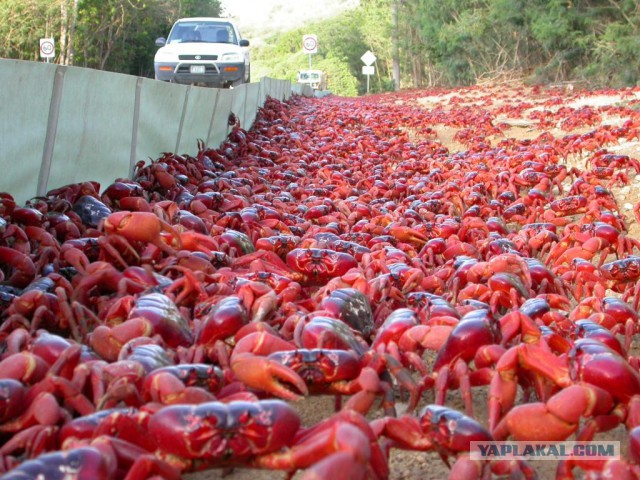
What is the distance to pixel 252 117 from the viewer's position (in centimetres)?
1719

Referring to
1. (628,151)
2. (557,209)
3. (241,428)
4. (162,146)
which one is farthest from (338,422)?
(628,151)

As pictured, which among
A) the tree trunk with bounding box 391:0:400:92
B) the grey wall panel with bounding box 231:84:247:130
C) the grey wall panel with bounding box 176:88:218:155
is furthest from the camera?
the tree trunk with bounding box 391:0:400:92

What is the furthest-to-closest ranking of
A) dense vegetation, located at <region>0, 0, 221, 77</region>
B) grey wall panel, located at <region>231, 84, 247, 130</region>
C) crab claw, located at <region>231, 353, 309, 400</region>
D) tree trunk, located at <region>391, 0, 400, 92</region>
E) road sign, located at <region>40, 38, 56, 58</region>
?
1. tree trunk, located at <region>391, 0, 400, 92</region>
2. dense vegetation, located at <region>0, 0, 221, 77</region>
3. road sign, located at <region>40, 38, 56, 58</region>
4. grey wall panel, located at <region>231, 84, 247, 130</region>
5. crab claw, located at <region>231, 353, 309, 400</region>

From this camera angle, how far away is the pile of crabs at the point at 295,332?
6.57 ft

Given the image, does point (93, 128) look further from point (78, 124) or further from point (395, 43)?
point (395, 43)

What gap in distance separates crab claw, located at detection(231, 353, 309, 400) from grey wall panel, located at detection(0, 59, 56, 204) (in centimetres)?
377

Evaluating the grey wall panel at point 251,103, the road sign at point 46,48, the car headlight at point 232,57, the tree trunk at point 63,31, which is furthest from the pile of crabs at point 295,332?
the tree trunk at point 63,31

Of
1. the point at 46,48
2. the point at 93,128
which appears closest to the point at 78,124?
the point at 93,128

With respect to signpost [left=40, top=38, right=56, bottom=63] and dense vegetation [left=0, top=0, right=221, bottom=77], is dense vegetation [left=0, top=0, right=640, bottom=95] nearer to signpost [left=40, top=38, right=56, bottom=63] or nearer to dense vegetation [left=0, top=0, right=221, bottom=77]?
dense vegetation [left=0, top=0, right=221, bottom=77]

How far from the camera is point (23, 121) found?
18.7 feet

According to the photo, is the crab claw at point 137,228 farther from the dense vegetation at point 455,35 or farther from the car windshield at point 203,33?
the dense vegetation at point 455,35

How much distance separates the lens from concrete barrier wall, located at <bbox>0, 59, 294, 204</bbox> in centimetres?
559

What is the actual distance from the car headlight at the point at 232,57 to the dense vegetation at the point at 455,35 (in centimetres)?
1552

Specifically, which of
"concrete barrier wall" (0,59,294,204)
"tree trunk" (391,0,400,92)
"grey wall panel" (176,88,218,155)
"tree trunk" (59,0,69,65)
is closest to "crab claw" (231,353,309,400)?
"concrete barrier wall" (0,59,294,204)
